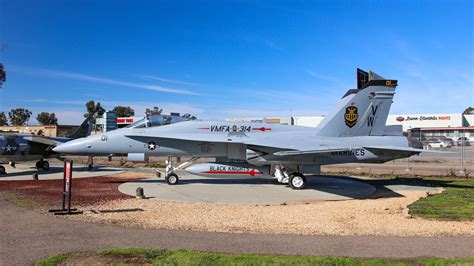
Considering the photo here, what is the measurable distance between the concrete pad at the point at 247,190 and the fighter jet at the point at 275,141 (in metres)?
0.62

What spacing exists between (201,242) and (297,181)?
A: 341 inches

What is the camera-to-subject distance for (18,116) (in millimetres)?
118188

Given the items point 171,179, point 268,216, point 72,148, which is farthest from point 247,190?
point 72,148

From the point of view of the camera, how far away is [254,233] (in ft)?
24.8

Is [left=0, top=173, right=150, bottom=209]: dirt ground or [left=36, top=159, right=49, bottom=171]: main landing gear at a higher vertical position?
[left=36, top=159, right=49, bottom=171]: main landing gear

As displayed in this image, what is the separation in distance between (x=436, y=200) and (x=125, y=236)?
964 centimetres

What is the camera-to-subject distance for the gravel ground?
7898mm

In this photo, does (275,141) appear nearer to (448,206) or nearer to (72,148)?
(448,206)

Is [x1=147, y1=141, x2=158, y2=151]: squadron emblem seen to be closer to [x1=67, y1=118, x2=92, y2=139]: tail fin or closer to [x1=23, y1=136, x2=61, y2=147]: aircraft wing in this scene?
[x1=23, y1=136, x2=61, y2=147]: aircraft wing

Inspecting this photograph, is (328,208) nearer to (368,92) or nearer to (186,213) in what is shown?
(186,213)

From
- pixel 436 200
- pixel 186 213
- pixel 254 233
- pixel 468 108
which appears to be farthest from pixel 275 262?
pixel 468 108

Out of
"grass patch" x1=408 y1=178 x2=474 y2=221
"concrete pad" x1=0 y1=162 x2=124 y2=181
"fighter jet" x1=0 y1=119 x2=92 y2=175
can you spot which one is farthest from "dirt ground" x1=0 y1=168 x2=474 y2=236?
"fighter jet" x1=0 y1=119 x2=92 y2=175

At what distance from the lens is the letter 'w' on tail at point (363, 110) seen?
15664 mm

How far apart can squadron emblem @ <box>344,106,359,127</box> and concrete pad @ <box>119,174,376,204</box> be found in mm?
2690
